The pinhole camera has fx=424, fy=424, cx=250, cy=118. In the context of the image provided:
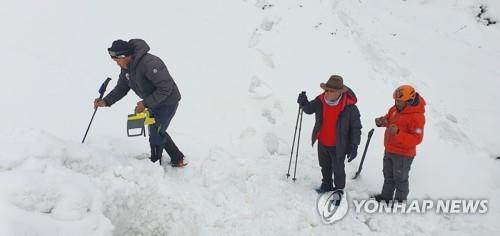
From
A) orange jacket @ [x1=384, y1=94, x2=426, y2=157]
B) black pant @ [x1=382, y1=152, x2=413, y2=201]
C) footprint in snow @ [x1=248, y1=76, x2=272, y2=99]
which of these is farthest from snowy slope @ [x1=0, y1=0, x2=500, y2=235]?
orange jacket @ [x1=384, y1=94, x2=426, y2=157]

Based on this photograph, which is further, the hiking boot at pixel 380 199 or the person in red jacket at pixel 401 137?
the hiking boot at pixel 380 199

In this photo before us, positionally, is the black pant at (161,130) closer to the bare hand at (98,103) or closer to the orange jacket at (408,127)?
the bare hand at (98,103)

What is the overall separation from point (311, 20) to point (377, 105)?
3.75 m

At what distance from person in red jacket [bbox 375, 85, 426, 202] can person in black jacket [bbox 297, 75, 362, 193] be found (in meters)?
0.50

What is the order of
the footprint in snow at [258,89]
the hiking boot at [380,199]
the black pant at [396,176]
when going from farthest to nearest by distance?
the footprint in snow at [258,89]
the hiking boot at [380,199]
the black pant at [396,176]

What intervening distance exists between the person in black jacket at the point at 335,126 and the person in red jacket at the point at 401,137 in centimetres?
50

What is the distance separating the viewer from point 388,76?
1009cm

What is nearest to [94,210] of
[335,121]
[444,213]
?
[335,121]

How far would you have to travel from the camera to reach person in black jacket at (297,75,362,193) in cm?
574

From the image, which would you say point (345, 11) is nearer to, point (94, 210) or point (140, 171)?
point (140, 171)

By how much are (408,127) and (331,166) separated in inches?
53.7

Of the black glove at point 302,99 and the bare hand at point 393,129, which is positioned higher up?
the black glove at point 302,99

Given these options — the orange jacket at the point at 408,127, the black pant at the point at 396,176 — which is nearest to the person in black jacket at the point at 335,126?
the orange jacket at the point at 408,127

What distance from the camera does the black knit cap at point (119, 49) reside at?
534cm
